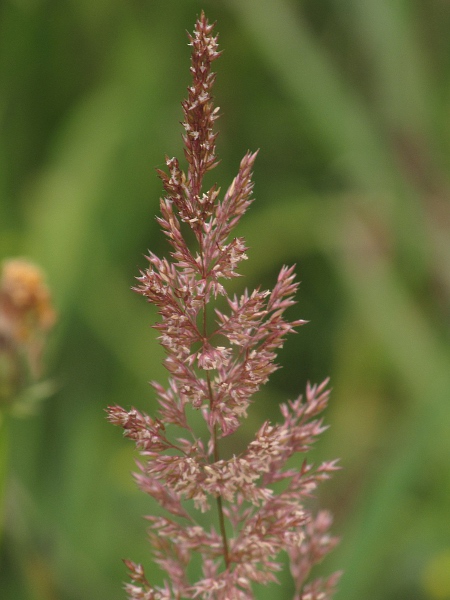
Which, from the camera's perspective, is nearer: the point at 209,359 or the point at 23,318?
the point at 209,359

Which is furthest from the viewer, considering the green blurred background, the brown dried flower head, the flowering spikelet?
the green blurred background

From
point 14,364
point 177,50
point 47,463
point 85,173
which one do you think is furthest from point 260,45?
point 14,364

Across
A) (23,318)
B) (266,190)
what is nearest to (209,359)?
(23,318)

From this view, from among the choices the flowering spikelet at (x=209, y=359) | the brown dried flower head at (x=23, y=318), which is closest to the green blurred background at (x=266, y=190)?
the brown dried flower head at (x=23, y=318)

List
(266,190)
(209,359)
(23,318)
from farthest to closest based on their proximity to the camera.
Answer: (266,190) < (23,318) < (209,359)

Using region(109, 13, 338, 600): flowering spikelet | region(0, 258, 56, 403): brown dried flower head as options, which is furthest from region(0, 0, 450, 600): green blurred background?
region(109, 13, 338, 600): flowering spikelet

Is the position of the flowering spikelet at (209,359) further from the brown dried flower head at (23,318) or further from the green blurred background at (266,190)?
the green blurred background at (266,190)

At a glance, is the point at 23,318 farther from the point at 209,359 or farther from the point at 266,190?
the point at 266,190

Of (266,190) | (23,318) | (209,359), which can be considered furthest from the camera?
(266,190)

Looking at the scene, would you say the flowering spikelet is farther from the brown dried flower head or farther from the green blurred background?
the green blurred background

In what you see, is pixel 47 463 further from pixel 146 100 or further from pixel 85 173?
pixel 146 100
